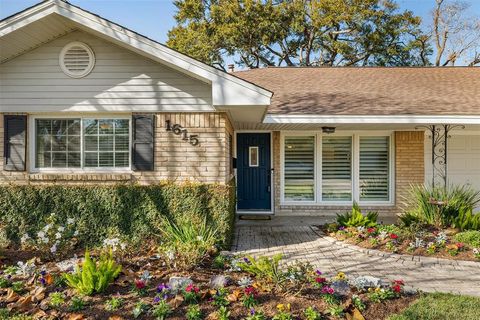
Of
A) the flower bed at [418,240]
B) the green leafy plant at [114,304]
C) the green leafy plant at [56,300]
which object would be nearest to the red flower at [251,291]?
the green leafy plant at [114,304]

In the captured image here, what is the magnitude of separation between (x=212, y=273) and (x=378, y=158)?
22.2 feet

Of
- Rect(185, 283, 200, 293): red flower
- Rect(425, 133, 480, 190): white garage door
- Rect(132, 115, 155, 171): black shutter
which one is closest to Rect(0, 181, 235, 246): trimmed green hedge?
Rect(132, 115, 155, 171): black shutter

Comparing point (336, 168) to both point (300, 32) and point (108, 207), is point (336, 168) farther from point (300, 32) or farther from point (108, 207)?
point (300, 32)

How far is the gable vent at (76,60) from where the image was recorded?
20.1 ft

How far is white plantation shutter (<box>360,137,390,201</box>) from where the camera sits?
948 centimetres

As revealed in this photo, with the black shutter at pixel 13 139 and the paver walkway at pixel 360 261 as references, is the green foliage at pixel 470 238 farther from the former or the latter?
the black shutter at pixel 13 139

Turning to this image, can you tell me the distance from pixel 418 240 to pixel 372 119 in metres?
2.88

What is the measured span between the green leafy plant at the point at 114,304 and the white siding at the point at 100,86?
3.55 m

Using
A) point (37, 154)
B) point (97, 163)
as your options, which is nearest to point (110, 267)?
point (97, 163)

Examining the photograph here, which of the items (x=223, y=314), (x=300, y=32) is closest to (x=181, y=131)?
(x=223, y=314)

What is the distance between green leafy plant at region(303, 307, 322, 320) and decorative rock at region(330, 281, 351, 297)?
45 cm

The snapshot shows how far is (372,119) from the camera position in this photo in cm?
762

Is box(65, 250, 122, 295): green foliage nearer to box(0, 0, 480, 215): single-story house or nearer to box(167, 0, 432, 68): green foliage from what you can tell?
box(0, 0, 480, 215): single-story house

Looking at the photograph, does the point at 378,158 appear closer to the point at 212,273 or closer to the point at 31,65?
the point at 212,273
